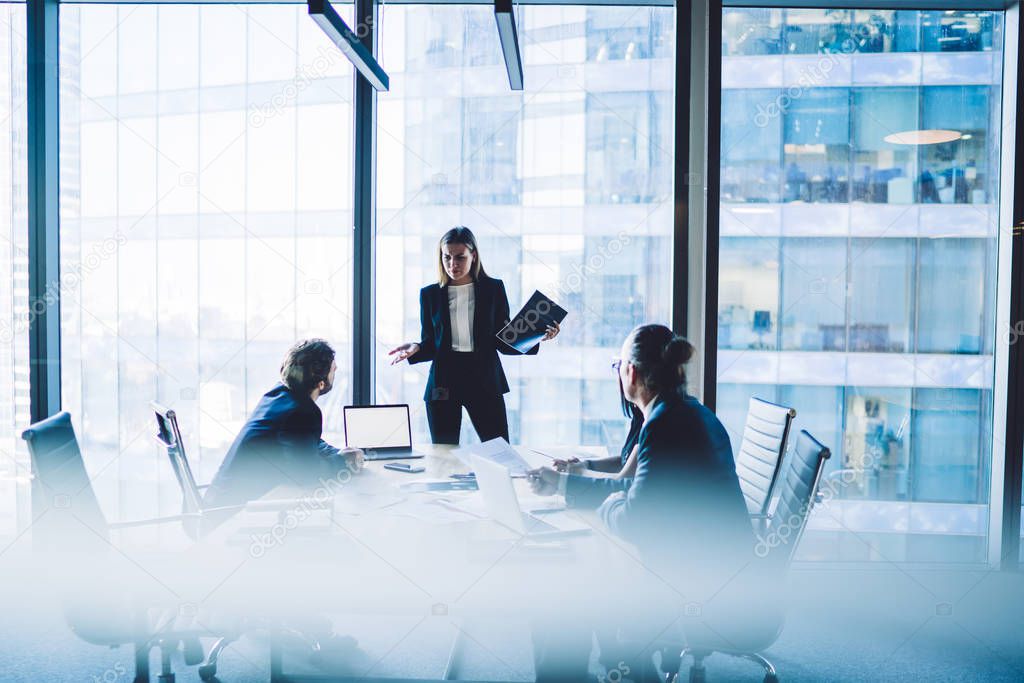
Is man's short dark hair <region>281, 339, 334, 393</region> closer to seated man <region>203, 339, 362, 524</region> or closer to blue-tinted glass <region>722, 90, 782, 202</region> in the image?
seated man <region>203, 339, 362, 524</region>

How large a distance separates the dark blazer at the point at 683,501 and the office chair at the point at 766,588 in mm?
134

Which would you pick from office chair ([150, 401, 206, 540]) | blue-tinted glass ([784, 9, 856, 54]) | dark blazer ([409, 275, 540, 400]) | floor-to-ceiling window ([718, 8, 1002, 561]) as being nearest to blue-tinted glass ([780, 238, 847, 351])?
floor-to-ceiling window ([718, 8, 1002, 561])

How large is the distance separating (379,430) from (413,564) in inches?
50.6

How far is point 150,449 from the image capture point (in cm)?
370

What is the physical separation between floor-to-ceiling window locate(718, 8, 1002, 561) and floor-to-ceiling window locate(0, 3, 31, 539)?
3373 mm

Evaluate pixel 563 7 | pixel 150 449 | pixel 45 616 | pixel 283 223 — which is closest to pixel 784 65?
pixel 563 7

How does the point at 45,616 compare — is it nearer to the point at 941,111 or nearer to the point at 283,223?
the point at 283,223

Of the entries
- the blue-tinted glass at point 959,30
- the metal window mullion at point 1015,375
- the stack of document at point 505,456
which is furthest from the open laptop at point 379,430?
the blue-tinted glass at point 959,30

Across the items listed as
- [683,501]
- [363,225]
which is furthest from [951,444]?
[363,225]

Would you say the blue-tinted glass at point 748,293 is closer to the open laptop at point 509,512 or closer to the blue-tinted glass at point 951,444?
the blue-tinted glass at point 951,444

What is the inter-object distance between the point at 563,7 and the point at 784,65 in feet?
3.57

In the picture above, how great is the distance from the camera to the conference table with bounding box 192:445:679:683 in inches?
54.7

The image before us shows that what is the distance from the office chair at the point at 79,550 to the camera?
181cm

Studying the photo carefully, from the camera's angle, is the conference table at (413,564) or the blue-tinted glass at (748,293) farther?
the blue-tinted glass at (748,293)
